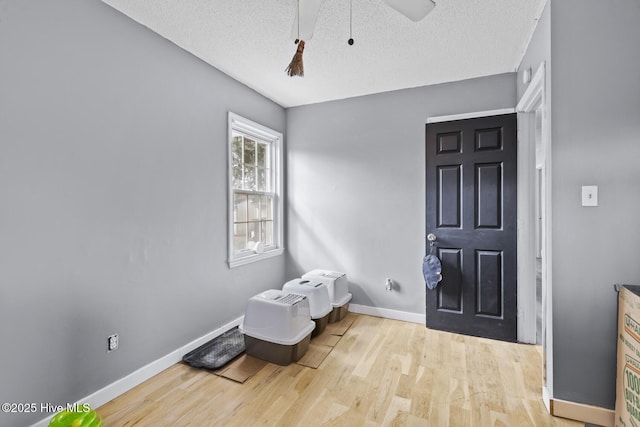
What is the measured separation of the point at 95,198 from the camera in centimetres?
184

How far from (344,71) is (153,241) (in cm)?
223

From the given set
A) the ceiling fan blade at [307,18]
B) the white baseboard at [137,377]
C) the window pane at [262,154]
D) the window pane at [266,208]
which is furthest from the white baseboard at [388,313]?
the ceiling fan blade at [307,18]

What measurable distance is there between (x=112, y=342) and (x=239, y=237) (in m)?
1.48

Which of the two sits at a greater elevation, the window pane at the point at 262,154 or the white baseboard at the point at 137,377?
the window pane at the point at 262,154

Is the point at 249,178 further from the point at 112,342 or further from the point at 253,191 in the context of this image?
the point at 112,342

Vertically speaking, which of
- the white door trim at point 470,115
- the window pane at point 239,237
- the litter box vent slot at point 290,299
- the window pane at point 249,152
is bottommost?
the litter box vent slot at point 290,299

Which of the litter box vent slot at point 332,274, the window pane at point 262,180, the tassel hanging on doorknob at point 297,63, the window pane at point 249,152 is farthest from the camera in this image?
the window pane at point 262,180

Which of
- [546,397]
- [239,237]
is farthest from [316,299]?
[546,397]

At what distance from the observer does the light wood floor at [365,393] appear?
68.6 inches

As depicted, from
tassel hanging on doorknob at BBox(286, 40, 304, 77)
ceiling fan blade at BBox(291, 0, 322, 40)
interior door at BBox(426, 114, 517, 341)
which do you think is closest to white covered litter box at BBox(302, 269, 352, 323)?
interior door at BBox(426, 114, 517, 341)

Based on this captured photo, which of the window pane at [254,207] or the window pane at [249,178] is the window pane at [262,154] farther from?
the window pane at [254,207]

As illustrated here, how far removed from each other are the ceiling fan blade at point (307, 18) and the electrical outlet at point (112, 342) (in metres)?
2.21

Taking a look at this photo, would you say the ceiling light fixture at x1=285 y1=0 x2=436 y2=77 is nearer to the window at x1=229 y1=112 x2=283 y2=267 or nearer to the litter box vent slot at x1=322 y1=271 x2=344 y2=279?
the window at x1=229 y1=112 x2=283 y2=267

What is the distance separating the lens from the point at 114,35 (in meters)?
1.94
